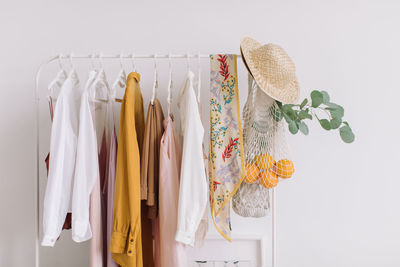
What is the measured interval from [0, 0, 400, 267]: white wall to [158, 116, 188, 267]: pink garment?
558mm

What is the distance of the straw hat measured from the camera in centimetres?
144

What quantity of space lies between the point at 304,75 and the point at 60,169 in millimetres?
1363

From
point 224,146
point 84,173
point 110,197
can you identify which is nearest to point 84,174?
point 84,173

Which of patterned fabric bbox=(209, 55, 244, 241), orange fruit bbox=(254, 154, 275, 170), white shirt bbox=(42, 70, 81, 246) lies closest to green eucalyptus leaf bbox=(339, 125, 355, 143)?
orange fruit bbox=(254, 154, 275, 170)

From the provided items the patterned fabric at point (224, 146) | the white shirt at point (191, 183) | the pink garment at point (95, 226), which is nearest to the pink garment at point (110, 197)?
the pink garment at point (95, 226)

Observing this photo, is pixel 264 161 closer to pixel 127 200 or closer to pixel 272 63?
pixel 272 63

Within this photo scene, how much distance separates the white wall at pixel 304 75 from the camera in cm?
187

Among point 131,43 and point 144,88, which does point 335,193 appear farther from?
point 131,43

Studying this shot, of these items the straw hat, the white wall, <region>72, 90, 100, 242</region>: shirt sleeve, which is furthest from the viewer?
the white wall

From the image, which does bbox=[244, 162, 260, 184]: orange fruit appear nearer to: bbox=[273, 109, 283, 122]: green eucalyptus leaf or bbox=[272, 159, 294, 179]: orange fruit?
bbox=[272, 159, 294, 179]: orange fruit

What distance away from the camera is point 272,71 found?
1450 mm

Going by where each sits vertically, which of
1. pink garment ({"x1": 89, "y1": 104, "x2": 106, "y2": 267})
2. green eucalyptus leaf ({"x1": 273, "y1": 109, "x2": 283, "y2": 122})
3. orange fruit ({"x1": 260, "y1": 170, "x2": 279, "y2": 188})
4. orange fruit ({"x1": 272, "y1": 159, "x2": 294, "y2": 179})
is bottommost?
pink garment ({"x1": 89, "y1": 104, "x2": 106, "y2": 267})

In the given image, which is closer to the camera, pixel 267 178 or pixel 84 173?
pixel 84 173

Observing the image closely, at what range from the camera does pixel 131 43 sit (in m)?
1.87
